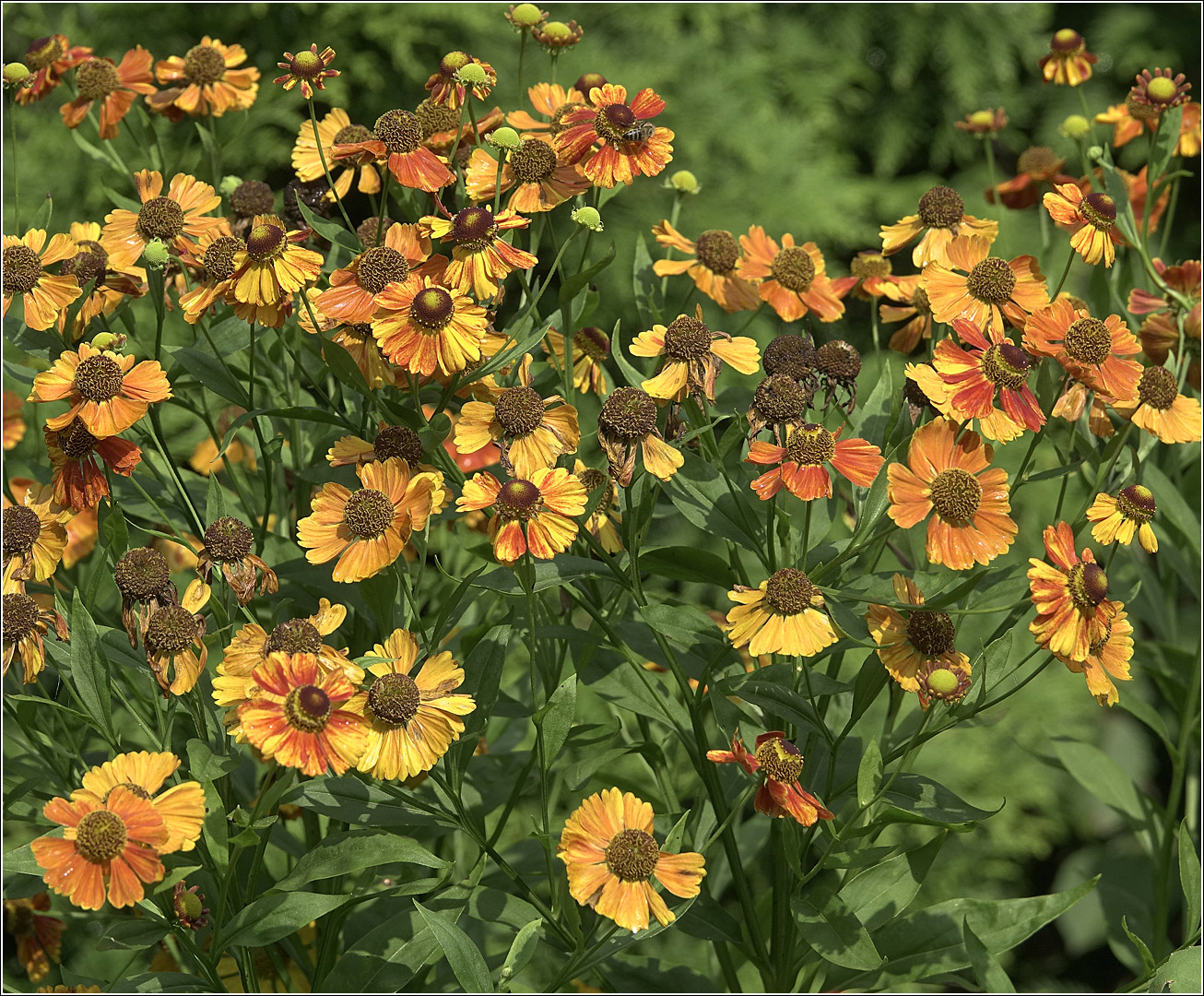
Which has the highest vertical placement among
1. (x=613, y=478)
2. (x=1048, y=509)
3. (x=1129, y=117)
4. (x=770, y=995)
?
(x=1129, y=117)

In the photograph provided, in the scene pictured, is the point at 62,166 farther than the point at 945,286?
Yes

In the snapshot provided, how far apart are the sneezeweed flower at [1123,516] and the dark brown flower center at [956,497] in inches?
3.1

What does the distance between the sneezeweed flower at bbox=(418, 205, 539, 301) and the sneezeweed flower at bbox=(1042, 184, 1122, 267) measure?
0.35 m

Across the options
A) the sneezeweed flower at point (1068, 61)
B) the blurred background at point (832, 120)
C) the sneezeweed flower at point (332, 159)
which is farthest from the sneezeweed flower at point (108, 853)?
the blurred background at point (832, 120)

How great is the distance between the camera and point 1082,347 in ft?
2.38

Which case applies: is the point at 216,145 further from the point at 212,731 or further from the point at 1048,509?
Result: the point at 1048,509

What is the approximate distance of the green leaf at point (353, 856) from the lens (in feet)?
2.28

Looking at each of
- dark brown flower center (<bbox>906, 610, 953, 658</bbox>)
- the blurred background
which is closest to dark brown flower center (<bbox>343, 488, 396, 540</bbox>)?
dark brown flower center (<bbox>906, 610, 953, 658</bbox>)

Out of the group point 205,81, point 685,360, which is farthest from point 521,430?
point 205,81

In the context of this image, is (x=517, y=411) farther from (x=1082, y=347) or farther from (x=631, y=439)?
(x=1082, y=347)

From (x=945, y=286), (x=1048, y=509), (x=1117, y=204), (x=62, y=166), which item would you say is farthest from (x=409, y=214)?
(x=1048, y=509)

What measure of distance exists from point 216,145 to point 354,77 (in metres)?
0.92

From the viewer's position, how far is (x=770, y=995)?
83cm

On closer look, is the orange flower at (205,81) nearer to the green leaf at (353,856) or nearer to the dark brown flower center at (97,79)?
the dark brown flower center at (97,79)
